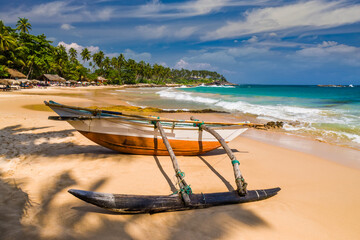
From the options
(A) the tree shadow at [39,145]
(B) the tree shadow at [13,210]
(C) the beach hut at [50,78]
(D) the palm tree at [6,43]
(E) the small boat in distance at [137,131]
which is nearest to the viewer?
(B) the tree shadow at [13,210]

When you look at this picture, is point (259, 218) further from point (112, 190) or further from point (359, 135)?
point (359, 135)

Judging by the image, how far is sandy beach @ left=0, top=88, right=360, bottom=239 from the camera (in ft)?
9.46

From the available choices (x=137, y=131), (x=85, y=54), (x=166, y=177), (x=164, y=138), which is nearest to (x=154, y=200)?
(x=166, y=177)

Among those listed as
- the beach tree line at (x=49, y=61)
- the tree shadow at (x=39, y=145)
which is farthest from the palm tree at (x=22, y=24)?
the tree shadow at (x=39, y=145)

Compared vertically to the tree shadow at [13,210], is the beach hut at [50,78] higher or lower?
higher

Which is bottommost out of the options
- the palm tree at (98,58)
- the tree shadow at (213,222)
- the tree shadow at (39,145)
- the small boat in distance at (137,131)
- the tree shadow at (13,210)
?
the tree shadow at (213,222)

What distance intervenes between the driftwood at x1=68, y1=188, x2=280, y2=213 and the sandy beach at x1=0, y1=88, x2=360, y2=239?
12 cm

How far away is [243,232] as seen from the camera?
2975 mm

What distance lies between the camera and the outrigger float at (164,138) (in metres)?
3.36

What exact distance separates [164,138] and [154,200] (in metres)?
1.70

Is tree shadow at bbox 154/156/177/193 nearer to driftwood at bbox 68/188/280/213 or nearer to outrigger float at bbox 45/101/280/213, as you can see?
outrigger float at bbox 45/101/280/213

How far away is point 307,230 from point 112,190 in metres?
3.43

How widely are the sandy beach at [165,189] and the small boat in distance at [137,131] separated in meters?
0.33

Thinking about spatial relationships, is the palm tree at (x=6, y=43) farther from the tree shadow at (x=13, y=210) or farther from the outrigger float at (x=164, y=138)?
the tree shadow at (x=13, y=210)
